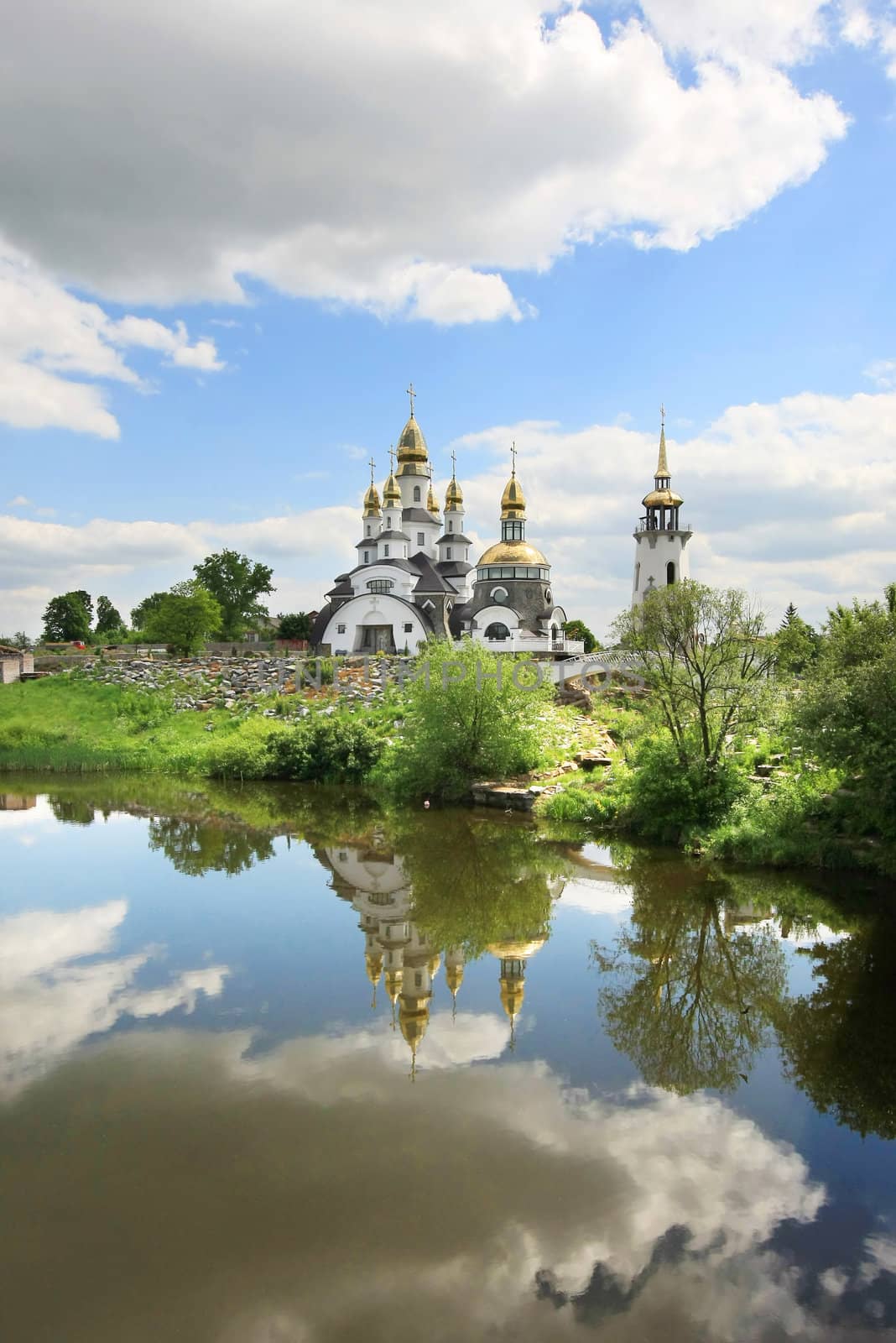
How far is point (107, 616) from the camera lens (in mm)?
71688

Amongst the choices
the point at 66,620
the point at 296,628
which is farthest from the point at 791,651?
the point at 66,620

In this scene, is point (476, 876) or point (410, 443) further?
point (410, 443)

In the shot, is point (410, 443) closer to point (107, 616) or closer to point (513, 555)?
point (513, 555)

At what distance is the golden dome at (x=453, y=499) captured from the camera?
49.6m

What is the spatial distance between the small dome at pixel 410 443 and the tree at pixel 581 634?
1384 cm

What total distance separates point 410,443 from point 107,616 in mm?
35530

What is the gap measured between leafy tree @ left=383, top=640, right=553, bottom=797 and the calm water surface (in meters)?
7.84

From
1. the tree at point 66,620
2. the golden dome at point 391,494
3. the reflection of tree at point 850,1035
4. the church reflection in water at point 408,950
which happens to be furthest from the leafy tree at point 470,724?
the tree at point 66,620

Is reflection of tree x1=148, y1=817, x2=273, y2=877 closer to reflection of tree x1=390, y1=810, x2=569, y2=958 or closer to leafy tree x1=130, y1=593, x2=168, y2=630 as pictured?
reflection of tree x1=390, y1=810, x2=569, y2=958

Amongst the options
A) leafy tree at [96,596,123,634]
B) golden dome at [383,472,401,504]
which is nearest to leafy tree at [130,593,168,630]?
leafy tree at [96,596,123,634]

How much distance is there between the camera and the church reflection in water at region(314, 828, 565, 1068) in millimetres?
8844

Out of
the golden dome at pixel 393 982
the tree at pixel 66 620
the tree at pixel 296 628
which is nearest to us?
the golden dome at pixel 393 982

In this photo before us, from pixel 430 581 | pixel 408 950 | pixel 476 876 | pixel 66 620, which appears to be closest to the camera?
pixel 408 950

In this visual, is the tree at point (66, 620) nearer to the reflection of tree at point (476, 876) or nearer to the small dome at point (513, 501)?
the small dome at point (513, 501)
